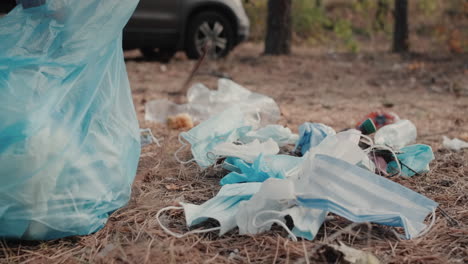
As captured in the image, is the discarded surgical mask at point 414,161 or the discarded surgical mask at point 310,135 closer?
the discarded surgical mask at point 414,161

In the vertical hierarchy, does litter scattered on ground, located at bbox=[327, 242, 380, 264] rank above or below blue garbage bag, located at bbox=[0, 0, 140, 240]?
below

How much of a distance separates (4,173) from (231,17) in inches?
209

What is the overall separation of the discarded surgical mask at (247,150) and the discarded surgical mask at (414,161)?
0.56m

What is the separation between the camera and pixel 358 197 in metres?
1.69

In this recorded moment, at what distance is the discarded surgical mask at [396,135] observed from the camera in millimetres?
2537

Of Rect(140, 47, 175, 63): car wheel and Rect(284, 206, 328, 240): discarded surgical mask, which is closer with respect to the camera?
Rect(284, 206, 328, 240): discarded surgical mask

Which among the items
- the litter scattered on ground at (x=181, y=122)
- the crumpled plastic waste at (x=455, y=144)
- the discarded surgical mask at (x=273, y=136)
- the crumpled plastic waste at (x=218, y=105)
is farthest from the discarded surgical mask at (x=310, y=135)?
the litter scattered on ground at (x=181, y=122)

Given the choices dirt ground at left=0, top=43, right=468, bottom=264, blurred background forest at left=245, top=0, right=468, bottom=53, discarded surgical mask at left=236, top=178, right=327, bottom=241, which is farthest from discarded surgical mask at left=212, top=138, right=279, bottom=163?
blurred background forest at left=245, top=0, right=468, bottom=53

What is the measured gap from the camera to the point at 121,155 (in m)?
1.81

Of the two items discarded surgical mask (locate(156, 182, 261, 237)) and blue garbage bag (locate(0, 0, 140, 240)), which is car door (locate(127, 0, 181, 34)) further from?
discarded surgical mask (locate(156, 182, 261, 237))

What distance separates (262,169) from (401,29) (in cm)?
582

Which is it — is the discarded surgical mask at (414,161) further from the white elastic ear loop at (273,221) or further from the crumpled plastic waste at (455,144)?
the white elastic ear loop at (273,221)

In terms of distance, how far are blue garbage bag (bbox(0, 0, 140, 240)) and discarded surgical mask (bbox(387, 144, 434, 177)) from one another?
1190 millimetres

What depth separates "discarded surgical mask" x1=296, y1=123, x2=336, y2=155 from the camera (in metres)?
2.44
